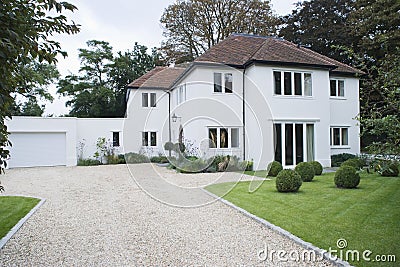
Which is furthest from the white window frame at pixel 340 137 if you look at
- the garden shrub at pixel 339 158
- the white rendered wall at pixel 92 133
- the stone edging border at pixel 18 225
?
the stone edging border at pixel 18 225

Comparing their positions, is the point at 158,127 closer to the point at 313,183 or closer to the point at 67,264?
the point at 313,183

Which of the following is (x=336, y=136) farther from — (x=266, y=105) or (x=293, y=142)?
(x=266, y=105)

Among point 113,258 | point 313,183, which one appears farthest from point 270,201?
point 113,258

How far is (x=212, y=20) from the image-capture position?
28.1 m

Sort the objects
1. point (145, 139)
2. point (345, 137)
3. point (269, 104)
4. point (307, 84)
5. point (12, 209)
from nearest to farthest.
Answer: point (12, 209)
point (269, 104)
point (307, 84)
point (345, 137)
point (145, 139)

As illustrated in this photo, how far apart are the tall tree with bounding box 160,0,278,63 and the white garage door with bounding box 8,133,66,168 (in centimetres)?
1466

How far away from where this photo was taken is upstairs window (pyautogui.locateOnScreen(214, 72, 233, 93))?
50.8 feet

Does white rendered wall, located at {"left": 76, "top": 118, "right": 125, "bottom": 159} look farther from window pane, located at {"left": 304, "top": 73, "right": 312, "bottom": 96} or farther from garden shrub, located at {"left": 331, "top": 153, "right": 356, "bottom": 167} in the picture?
garden shrub, located at {"left": 331, "top": 153, "right": 356, "bottom": 167}

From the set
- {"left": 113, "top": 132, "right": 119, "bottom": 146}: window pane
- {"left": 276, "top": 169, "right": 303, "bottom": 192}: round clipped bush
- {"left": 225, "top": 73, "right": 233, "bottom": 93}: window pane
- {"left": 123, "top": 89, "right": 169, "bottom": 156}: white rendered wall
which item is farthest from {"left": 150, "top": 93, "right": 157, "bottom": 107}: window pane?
{"left": 276, "top": 169, "right": 303, "bottom": 192}: round clipped bush

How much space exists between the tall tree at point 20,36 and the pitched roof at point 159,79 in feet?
61.5

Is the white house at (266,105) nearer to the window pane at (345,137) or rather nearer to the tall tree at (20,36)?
the window pane at (345,137)

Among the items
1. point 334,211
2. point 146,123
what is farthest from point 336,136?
point 146,123

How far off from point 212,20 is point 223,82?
1469cm

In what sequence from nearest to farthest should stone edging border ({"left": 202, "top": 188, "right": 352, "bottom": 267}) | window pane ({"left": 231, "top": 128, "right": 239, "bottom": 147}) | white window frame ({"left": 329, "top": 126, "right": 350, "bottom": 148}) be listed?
stone edging border ({"left": 202, "top": 188, "right": 352, "bottom": 267})
window pane ({"left": 231, "top": 128, "right": 239, "bottom": 147})
white window frame ({"left": 329, "top": 126, "right": 350, "bottom": 148})
